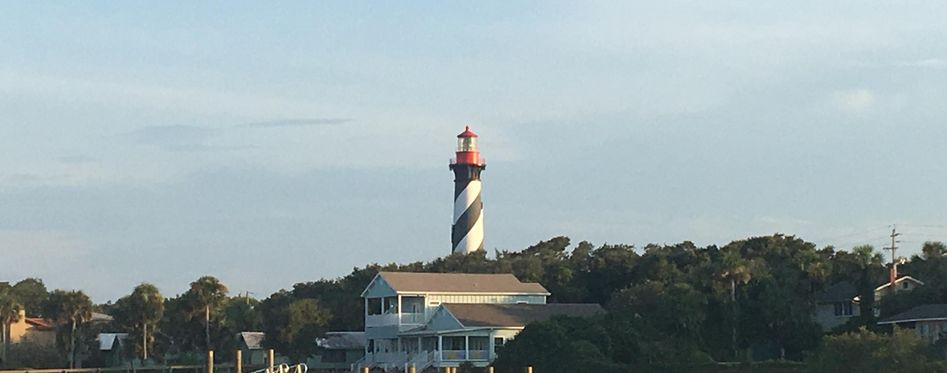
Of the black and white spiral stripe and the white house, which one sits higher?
the black and white spiral stripe

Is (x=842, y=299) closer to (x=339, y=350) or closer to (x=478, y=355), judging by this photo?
(x=478, y=355)

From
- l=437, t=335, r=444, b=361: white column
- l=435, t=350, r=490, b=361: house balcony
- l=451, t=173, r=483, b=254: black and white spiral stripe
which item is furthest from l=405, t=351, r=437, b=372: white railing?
l=451, t=173, r=483, b=254: black and white spiral stripe

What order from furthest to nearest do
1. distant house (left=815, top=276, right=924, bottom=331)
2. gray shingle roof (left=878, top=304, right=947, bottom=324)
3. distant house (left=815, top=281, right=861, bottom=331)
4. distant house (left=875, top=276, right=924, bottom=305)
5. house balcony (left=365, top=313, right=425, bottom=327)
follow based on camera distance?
house balcony (left=365, top=313, right=425, bottom=327) < distant house (left=815, top=281, right=861, bottom=331) < distant house (left=815, top=276, right=924, bottom=331) < distant house (left=875, top=276, right=924, bottom=305) < gray shingle roof (left=878, top=304, right=947, bottom=324)

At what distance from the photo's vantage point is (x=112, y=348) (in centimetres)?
8700

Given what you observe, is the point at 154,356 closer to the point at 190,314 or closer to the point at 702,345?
the point at 190,314

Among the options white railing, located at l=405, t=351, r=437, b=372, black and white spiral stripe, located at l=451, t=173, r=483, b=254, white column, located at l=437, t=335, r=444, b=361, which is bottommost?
white railing, located at l=405, t=351, r=437, b=372

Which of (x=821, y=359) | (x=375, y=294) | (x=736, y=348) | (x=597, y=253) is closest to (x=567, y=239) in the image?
(x=597, y=253)

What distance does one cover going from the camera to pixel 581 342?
64.2 m

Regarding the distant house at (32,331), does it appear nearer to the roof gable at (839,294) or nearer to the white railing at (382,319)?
the white railing at (382,319)

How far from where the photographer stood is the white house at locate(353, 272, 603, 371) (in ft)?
240

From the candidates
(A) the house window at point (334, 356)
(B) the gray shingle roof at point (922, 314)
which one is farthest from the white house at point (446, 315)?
(B) the gray shingle roof at point (922, 314)

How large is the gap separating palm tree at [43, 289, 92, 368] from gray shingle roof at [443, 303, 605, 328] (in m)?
19.2

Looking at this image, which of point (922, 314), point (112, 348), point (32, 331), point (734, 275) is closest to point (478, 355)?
point (734, 275)

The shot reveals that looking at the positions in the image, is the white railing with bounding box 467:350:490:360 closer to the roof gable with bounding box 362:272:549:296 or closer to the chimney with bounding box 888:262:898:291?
the roof gable with bounding box 362:272:549:296
